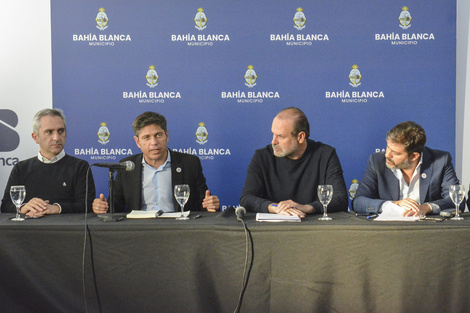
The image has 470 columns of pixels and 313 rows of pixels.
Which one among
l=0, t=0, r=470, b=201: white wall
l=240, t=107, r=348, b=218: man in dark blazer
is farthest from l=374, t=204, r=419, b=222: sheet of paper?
l=0, t=0, r=470, b=201: white wall

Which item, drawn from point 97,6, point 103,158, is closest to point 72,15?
point 97,6

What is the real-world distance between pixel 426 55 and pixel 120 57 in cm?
268

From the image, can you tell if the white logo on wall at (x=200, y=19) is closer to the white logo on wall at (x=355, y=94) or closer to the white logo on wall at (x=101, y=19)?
the white logo on wall at (x=101, y=19)

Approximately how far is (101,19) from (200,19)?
0.89 meters

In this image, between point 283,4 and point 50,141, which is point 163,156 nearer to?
point 50,141

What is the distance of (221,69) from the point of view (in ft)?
14.3

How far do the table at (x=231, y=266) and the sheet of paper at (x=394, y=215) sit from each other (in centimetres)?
9

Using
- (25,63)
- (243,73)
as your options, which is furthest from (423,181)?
(25,63)

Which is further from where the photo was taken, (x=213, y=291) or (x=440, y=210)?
(x=440, y=210)

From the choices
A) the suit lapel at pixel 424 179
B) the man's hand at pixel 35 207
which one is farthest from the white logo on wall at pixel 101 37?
the suit lapel at pixel 424 179

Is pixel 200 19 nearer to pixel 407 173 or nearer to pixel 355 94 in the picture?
pixel 355 94

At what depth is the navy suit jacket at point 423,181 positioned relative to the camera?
312cm

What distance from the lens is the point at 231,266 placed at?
92.5 inches

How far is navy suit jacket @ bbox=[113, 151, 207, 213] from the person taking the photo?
3.43 metres
